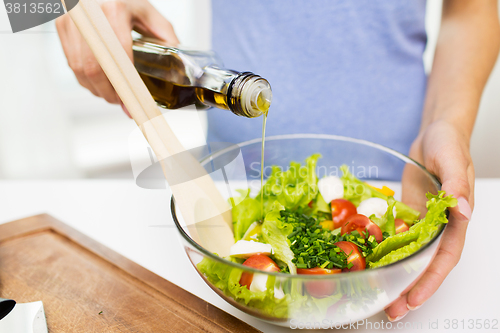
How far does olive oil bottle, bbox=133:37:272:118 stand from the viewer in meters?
0.71

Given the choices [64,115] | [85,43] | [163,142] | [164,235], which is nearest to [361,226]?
[163,142]

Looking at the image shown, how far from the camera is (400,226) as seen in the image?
0.84m

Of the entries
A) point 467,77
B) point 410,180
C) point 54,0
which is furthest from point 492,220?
point 54,0

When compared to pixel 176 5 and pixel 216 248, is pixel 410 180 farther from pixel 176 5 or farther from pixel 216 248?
pixel 176 5

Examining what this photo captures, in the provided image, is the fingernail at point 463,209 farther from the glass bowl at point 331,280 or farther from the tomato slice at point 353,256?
the tomato slice at point 353,256

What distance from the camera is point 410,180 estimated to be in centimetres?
90

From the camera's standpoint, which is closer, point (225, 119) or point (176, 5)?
point (225, 119)

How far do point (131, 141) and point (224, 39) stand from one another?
773 mm

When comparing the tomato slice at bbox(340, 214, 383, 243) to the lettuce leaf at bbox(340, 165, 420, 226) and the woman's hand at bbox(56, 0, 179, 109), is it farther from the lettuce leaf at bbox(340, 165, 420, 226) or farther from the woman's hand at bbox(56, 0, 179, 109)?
the woman's hand at bbox(56, 0, 179, 109)

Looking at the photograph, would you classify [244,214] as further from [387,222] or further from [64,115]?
[64,115]

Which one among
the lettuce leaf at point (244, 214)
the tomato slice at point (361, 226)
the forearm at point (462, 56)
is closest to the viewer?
the tomato slice at point (361, 226)

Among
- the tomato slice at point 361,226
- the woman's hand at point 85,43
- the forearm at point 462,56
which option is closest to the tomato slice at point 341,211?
the tomato slice at point 361,226

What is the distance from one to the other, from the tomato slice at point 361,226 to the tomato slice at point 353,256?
3.2 inches

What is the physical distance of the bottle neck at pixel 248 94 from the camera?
0.70 metres
